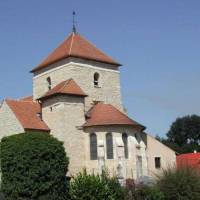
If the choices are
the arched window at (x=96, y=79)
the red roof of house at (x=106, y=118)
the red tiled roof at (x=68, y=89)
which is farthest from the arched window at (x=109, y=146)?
the arched window at (x=96, y=79)

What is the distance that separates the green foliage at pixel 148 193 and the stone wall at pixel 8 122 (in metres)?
Answer: 12.6

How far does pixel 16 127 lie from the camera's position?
37969 millimetres

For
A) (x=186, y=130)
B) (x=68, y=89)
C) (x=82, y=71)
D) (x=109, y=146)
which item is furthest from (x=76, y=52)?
(x=186, y=130)

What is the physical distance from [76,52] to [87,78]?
2629mm

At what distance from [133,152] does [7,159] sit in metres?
12.1

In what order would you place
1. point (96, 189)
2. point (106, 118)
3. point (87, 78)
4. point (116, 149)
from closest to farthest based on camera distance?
1. point (96, 189)
2. point (116, 149)
3. point (106, 118)
4. point (87, 78)

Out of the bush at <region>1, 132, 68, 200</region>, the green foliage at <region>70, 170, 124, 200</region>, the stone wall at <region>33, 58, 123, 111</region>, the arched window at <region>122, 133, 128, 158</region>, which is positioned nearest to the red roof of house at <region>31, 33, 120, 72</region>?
the stone wall at <region>33, 58, 123, 111</region>

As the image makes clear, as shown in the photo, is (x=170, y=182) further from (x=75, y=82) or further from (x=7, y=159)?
(x=75, y=82)

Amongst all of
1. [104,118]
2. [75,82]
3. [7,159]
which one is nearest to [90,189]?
[7,159]

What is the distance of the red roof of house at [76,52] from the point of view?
4291 cm

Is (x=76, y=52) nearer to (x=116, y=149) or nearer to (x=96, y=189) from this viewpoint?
(x=116, y=149)

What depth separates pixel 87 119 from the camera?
129ft

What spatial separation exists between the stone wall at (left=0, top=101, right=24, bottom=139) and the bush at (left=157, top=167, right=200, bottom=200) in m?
13.4

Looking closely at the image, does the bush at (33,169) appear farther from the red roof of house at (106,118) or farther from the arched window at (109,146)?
the red roof of house at (106,118)
